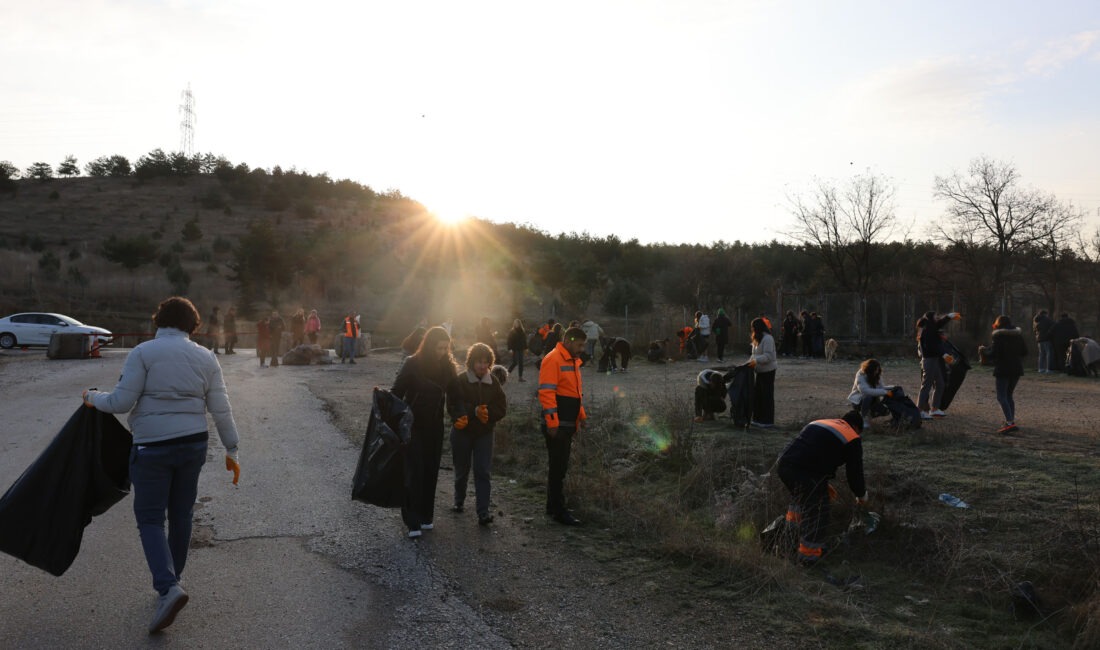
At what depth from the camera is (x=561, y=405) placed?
7.23 meters

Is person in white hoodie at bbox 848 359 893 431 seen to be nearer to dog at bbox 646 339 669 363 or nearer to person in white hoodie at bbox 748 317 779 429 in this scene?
person in white hoodie at bbox 748 317 779 429

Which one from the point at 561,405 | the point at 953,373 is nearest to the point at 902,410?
the point at 953,373

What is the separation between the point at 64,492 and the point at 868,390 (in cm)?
919

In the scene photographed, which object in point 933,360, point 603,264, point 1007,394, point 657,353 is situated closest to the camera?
point 1007,394

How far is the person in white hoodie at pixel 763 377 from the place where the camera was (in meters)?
11.6

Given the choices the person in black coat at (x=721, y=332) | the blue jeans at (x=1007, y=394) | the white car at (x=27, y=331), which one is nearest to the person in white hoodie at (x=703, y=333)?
the person in black coat at (x=721, y=332)

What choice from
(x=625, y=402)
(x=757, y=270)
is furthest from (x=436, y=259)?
(x=625, y=402)

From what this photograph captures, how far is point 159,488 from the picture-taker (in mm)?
4547

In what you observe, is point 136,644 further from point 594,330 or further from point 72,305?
point 72,305

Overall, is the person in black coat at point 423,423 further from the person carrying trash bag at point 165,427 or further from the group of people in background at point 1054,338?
the group of people in background at point 1054,338

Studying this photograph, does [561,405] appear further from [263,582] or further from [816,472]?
[263,582]

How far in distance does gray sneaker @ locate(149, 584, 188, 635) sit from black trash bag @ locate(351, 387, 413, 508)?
2128 millimetres

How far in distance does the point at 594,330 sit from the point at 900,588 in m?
18.8

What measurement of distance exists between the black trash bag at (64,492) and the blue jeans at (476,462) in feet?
9.99
